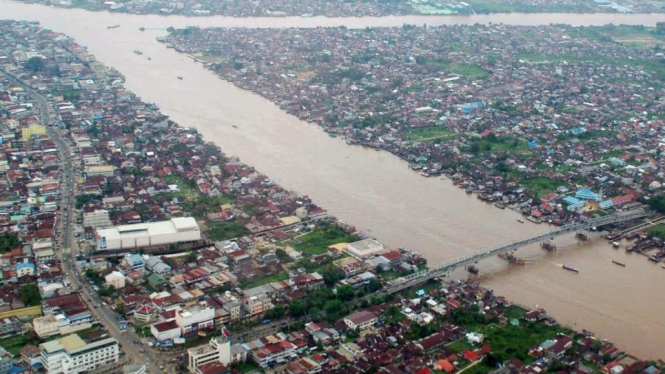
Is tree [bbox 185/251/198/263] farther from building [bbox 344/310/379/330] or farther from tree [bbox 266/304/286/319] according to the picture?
building [bbox 344/310/379/330]

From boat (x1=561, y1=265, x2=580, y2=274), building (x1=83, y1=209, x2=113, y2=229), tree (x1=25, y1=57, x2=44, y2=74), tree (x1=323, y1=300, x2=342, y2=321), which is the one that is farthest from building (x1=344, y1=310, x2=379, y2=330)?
tree (x1=25, y1=57, x2=44, y2=74)

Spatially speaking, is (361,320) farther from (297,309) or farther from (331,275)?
(331,275)

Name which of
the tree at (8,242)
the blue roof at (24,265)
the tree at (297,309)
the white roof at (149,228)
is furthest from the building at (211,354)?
the tree at (8,242)

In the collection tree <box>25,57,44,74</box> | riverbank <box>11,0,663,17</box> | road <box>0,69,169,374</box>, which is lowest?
road <box>0,69,169,374</box>

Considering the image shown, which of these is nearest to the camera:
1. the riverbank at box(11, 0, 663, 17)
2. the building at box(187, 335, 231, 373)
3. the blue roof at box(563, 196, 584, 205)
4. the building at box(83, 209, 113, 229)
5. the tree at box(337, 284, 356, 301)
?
the building at box(187, 335, 231, 373)

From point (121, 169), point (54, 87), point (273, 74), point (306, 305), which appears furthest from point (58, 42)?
point (306, 305)

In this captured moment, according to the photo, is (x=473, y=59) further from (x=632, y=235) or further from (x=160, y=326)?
(x=160, y=326)

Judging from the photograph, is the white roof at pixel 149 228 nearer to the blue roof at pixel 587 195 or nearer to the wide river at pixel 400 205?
the wide river at pixel 400 205
